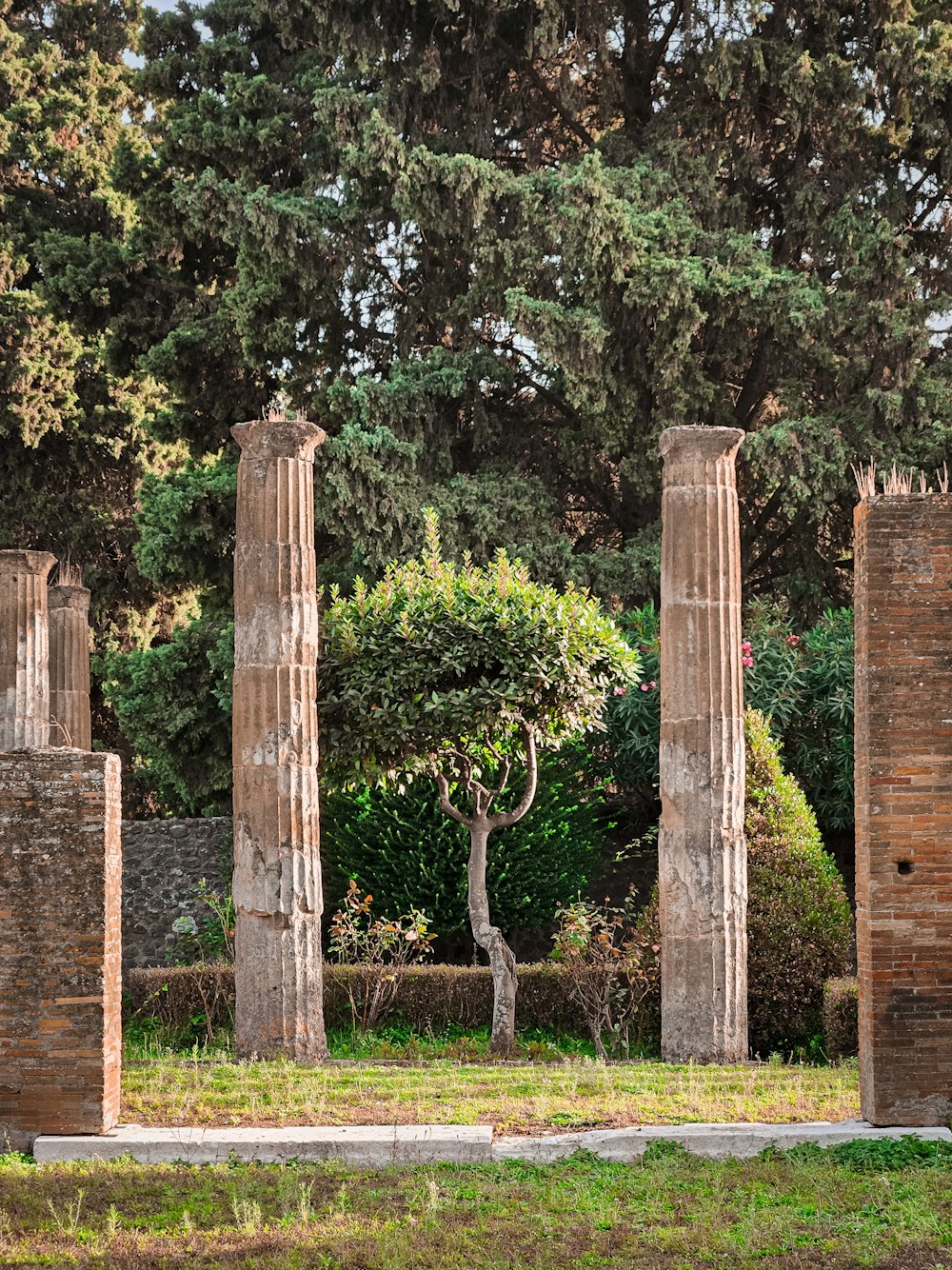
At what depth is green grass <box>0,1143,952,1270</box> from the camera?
21.9 ft

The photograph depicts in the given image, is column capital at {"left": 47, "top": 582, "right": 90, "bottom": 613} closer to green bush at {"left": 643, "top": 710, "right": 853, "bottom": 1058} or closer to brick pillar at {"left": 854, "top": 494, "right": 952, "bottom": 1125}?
green bush at {"left": 643, "top": 710, "right": 853, "bottom": 1058}

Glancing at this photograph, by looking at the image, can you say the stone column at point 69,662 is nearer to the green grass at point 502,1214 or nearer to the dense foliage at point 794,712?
the dense foliage at point 794,712

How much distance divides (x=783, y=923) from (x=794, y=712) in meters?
4.36

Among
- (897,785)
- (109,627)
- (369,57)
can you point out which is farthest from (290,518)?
(109,627)

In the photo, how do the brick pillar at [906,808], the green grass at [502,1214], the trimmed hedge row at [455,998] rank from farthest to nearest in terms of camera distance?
the trimmed hedge row at [455,998], the brick pillar at [906,808], the green grass at [502,1214]

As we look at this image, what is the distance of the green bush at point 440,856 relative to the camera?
15.5 meters

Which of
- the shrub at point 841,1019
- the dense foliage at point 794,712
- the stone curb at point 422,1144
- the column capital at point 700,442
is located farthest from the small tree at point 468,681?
the stone curb at point 422,1144

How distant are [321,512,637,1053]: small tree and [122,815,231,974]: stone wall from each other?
4.81 m

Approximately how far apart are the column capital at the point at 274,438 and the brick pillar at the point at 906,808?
5281mm

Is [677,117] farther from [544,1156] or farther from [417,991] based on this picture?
[544,1156]

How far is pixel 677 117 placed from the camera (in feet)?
64.2

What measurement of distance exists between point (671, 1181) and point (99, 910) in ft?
11.3

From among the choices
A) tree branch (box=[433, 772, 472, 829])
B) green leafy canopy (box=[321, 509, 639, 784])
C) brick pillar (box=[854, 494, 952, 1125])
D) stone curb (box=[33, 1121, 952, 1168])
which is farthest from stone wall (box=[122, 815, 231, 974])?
brick pillar (box=[854, 494, 952, 1125])

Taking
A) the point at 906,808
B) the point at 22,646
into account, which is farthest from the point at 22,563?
the point at 906,808
